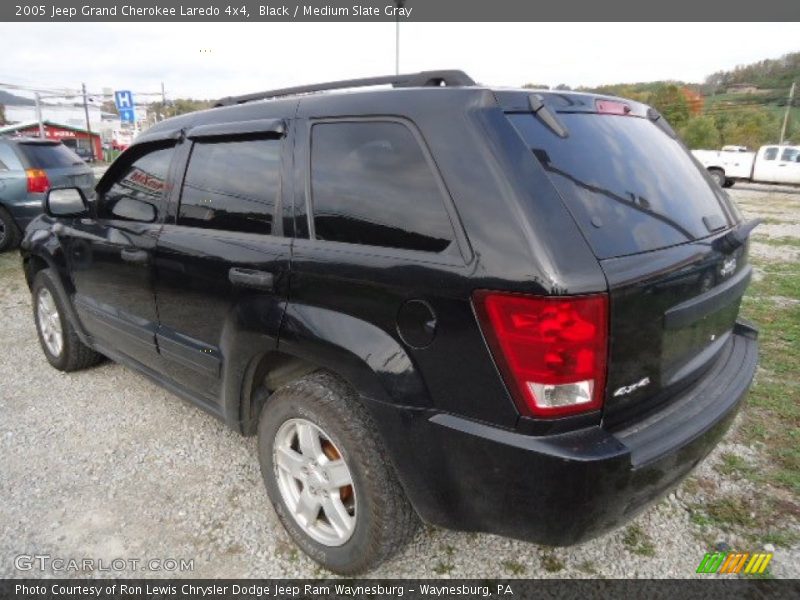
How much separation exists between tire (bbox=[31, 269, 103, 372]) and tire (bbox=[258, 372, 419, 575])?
2348 mm

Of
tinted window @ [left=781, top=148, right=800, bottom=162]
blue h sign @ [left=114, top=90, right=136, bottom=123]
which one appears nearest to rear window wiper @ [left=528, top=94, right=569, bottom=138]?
tinted window @ [left=781, top=148, right=800, bottom=162]

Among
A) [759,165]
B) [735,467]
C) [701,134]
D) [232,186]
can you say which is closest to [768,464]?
[735,467]

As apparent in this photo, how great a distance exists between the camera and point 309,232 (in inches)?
79.9

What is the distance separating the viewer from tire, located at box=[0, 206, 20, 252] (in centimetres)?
764

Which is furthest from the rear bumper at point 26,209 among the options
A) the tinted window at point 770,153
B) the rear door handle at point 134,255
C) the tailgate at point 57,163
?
the tinted window at point 770,153

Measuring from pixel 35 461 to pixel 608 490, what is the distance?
2.97 m

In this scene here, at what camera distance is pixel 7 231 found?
25.3 feet

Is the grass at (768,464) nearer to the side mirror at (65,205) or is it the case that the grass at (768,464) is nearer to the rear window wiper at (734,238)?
the rear window wiper at (734,238)

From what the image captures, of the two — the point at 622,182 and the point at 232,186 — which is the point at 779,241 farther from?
the point at 232,186

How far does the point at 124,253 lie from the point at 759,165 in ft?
84.2

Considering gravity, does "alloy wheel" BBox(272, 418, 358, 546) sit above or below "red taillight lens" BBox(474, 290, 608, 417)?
below

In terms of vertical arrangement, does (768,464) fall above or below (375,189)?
below

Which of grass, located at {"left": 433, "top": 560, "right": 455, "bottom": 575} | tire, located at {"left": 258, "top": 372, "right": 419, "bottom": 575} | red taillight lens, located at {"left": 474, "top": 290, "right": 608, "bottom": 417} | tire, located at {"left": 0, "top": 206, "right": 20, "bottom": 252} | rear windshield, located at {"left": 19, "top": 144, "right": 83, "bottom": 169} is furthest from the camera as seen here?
rear windshield, located at {"left": 19, "top": 144, "right": 83, "bottom": 169}

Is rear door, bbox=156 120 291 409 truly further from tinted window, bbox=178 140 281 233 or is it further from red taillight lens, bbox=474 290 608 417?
red taillight lens, bbox=474 290 608 417
